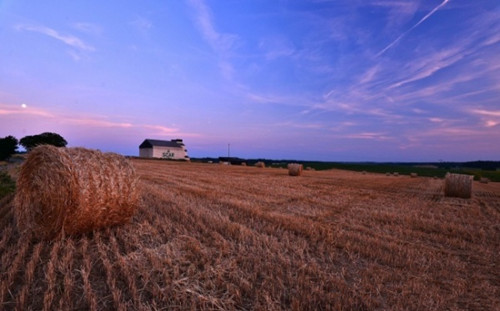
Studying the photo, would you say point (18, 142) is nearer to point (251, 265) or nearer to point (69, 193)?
point (69, 193)

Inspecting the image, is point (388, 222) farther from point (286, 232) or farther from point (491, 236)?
point (286, 232)

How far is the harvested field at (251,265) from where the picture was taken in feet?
10.5

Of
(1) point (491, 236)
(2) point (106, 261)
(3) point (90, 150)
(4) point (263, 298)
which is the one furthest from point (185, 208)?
(1) point (491, 236)

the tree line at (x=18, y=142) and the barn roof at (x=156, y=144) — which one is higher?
the barn roof at (x=156, y=144)

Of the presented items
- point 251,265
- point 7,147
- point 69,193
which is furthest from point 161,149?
point 251,265

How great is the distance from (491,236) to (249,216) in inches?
211

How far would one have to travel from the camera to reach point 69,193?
5188 millimetres

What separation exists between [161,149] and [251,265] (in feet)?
224

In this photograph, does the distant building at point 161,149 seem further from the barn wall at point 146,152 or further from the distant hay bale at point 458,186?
the distant hay bale at point 458,186

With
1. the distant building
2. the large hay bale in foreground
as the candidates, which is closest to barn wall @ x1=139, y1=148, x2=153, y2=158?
the distant building

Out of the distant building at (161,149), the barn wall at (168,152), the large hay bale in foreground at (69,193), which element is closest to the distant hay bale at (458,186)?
the large hay bale in foreground at (69,193)

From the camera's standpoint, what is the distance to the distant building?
223 ft

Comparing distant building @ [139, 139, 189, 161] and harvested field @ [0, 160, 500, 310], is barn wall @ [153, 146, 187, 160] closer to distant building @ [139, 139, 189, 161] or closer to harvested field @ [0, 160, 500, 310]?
distant building @ [139, 139, 189, 161]

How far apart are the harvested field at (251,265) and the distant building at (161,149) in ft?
207
